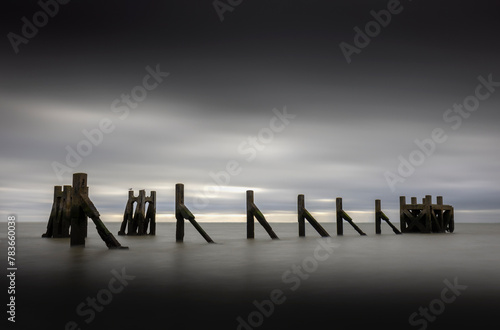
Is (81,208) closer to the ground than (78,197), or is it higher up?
closer to the ground

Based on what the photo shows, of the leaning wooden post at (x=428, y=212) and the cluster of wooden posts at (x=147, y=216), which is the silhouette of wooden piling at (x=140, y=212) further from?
the leaning wooden post at (x=428, y=212)

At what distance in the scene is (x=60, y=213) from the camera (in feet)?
85.9

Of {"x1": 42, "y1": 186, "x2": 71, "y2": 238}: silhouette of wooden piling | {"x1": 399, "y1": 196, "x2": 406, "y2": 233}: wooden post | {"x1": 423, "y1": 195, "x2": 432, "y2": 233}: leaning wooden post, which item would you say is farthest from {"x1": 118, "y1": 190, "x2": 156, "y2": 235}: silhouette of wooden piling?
{"x1": 423, "y1": 195, "x2": 432, "y2": 233}: leaning wooden post

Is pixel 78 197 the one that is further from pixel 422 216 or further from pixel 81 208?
pixel 422 216

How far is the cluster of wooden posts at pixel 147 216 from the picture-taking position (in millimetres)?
17922

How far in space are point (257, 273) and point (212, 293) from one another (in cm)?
346

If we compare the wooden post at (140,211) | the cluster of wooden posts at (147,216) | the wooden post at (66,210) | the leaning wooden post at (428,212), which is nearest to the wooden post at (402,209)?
the cluster of wooden posts at (147,216)

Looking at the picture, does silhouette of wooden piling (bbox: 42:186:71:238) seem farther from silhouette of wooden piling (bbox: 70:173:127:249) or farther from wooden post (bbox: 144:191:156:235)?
silhouette of wooden piling (bbox: 70:173:127:249)

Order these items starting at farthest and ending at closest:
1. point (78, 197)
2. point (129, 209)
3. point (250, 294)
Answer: point (129, 209)
point (78, 197)
point (250, 294)

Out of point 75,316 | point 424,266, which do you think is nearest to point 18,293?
point 75,316

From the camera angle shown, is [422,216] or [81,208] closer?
[81,208]

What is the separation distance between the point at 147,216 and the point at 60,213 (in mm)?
7905

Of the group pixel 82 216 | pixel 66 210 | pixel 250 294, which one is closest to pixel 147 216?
pixel 66 210

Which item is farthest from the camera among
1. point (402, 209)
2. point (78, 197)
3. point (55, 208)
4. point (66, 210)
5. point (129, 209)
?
point (402, 209)
